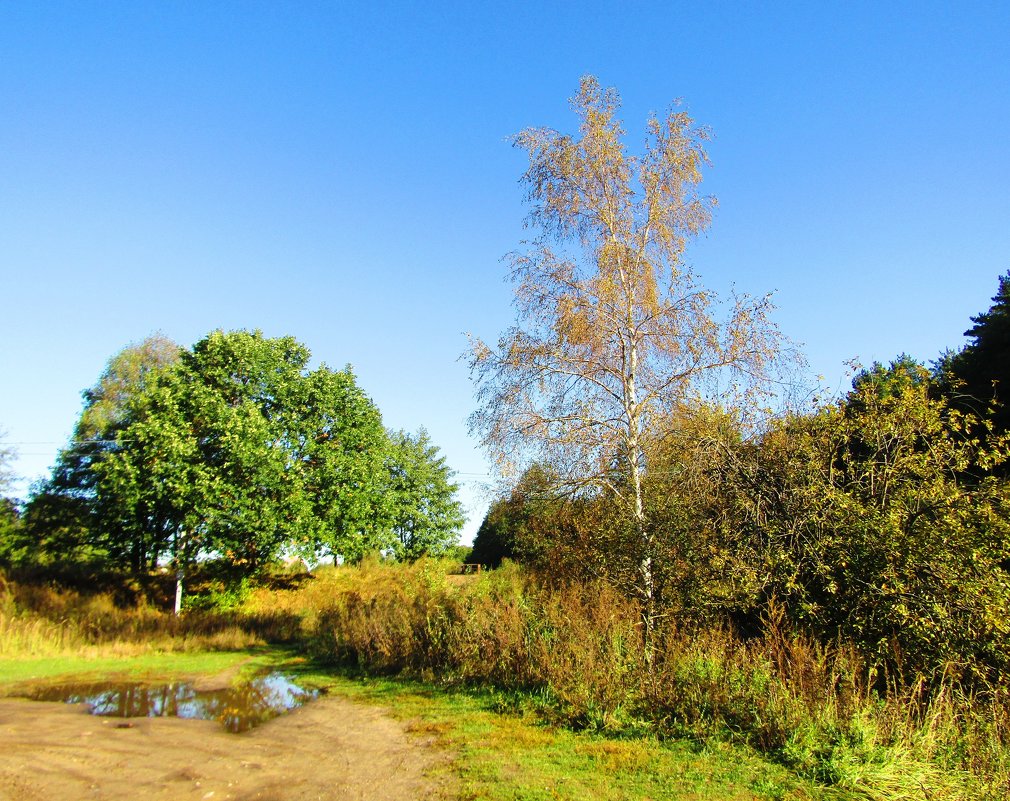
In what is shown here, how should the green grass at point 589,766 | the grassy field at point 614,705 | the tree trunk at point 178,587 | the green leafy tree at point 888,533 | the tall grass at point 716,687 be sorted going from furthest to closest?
the tree trunk at point 178,587
the green leafy tree at point 888,533
the tall grass at point 716,687
the grassy field at point 614,705
the green grass at point 589,766

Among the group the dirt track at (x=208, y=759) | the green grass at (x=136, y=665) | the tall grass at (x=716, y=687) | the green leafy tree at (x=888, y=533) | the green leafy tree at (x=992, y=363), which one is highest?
the green leafy tree at (x=992, y=363)

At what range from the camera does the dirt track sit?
5.90 m

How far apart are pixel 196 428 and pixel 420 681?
48.0 feet

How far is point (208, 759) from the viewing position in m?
6.97

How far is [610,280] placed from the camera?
11.9m

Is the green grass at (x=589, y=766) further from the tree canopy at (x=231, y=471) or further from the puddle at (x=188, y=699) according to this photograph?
the tree canopy at (x=231, y=471)

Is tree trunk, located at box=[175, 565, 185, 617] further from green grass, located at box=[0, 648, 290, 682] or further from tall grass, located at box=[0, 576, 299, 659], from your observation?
green grass, located at box=[0, 648, 290, 682]

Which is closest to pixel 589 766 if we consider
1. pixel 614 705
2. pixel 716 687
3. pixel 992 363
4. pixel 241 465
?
pixel 614 705

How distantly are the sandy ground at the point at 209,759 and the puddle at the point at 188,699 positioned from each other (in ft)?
2.29

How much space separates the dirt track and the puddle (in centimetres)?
71

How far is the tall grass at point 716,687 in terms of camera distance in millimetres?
5867

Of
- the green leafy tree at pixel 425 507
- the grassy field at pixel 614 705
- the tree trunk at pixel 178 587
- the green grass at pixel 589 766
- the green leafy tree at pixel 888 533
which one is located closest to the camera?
the green grass at pixel 589 766

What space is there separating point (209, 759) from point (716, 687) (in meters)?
5.91

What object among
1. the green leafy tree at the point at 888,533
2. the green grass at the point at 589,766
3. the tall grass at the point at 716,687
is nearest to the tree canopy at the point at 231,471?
the tall grass at the point at 716,687
